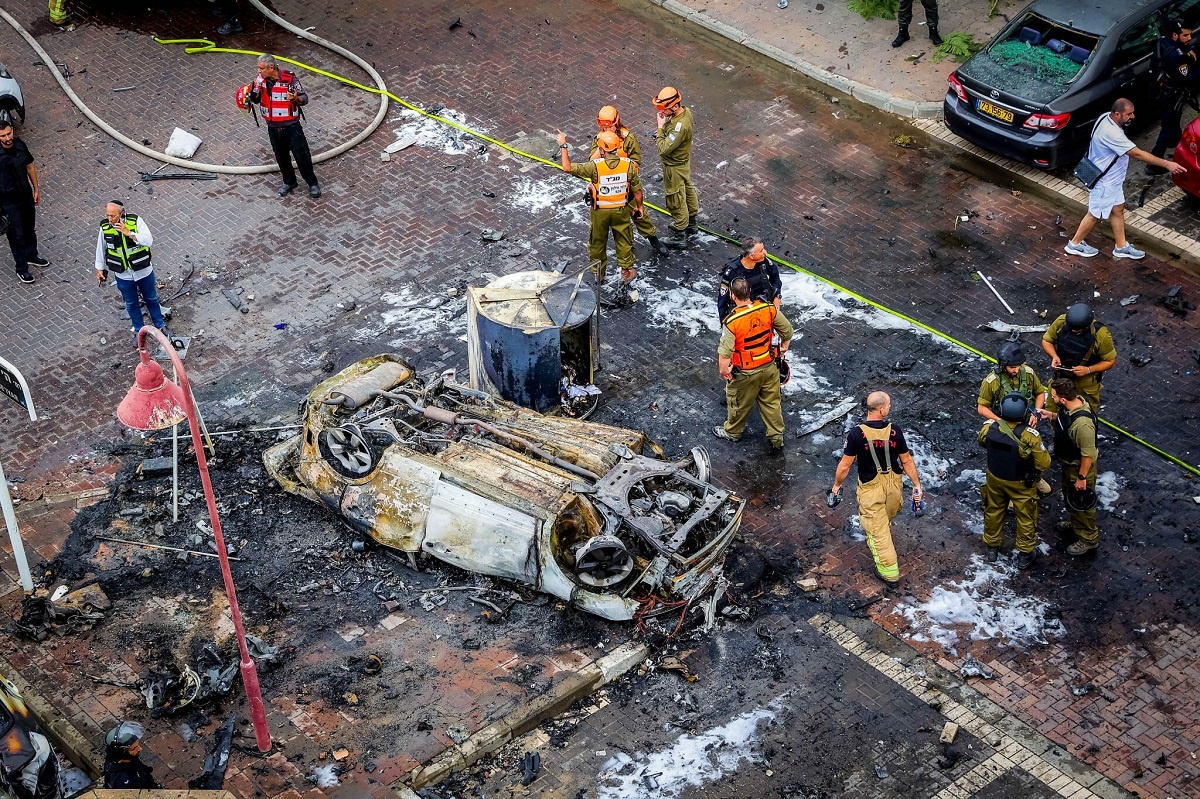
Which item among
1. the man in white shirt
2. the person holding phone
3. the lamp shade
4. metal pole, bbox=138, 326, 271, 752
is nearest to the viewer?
metal pole, bbox=138, 326, 271, 752

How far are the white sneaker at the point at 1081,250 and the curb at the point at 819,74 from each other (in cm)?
289

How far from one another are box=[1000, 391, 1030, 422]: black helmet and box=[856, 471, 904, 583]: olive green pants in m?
0.93

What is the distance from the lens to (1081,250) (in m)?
14.2

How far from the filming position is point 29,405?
1021cm

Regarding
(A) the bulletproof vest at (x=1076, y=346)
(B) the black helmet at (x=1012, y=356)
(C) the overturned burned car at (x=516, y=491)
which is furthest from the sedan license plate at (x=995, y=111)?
(C) the overturned burned car at (x=516, y=491)

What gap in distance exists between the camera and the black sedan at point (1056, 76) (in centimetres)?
1486

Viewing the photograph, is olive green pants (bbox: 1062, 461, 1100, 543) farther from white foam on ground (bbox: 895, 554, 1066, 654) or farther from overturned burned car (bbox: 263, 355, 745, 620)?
overturned burned car (bbox: 263, 355, 745, 620)

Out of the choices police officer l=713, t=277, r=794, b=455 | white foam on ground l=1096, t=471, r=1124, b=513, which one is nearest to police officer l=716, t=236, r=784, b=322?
police officer l=713, t=277, r=794, b=455

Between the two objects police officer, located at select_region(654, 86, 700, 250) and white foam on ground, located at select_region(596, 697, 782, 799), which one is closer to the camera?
white foam on ground, located at select_region(596, 697, 782, 799)

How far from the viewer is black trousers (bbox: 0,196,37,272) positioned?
46.0 ft

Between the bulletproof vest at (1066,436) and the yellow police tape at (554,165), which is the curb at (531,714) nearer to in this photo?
the bulletproof vest at (1066,436)

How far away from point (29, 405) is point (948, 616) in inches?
280

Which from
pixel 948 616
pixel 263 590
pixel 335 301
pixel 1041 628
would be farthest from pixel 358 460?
pixel 1041 628

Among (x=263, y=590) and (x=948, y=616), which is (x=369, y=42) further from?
(x=948, y=616)
